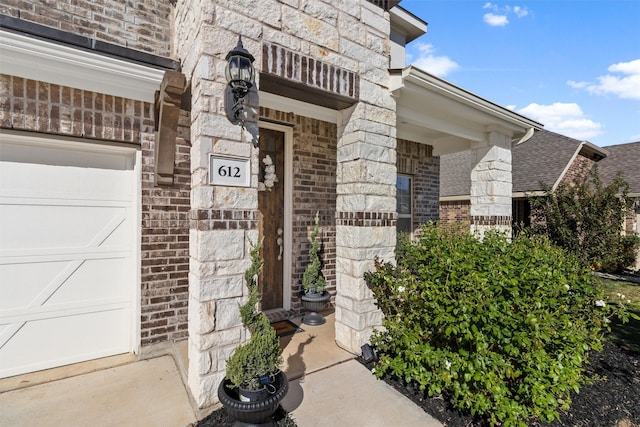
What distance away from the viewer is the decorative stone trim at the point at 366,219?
10.9 ft

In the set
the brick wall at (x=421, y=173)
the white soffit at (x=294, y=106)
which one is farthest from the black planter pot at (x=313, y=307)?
the brick wall at (x=421, y=173)

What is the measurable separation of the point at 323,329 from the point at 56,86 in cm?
396

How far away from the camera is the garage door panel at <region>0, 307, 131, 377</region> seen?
2904 mm

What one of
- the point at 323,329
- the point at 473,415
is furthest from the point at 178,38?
the point at 473,415

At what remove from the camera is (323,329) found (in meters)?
4.00

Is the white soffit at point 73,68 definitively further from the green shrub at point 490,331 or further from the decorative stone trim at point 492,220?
the decorative stone trim at point 492,220

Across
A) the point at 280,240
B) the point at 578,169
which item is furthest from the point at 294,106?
the point at 578,169

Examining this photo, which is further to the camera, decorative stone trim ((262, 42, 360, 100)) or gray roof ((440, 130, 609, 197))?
gray roof ((440, 130, 609, 197))

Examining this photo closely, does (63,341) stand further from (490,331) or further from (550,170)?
(550,170)

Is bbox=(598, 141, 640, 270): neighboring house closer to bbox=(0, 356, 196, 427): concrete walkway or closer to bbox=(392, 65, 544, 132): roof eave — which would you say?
bbox=(392, 65, 544, 132): roof eave

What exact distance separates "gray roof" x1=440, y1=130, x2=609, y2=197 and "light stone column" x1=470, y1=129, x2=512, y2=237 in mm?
5969

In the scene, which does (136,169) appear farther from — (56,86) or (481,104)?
(481,104)

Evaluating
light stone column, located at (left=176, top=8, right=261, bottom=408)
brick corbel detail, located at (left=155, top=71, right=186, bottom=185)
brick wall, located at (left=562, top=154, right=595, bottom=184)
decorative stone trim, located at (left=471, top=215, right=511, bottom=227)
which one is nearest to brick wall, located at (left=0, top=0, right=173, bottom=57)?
brick corbel detail, located at (left=155, top=71, right=186, bottom=185)

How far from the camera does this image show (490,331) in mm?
2301
